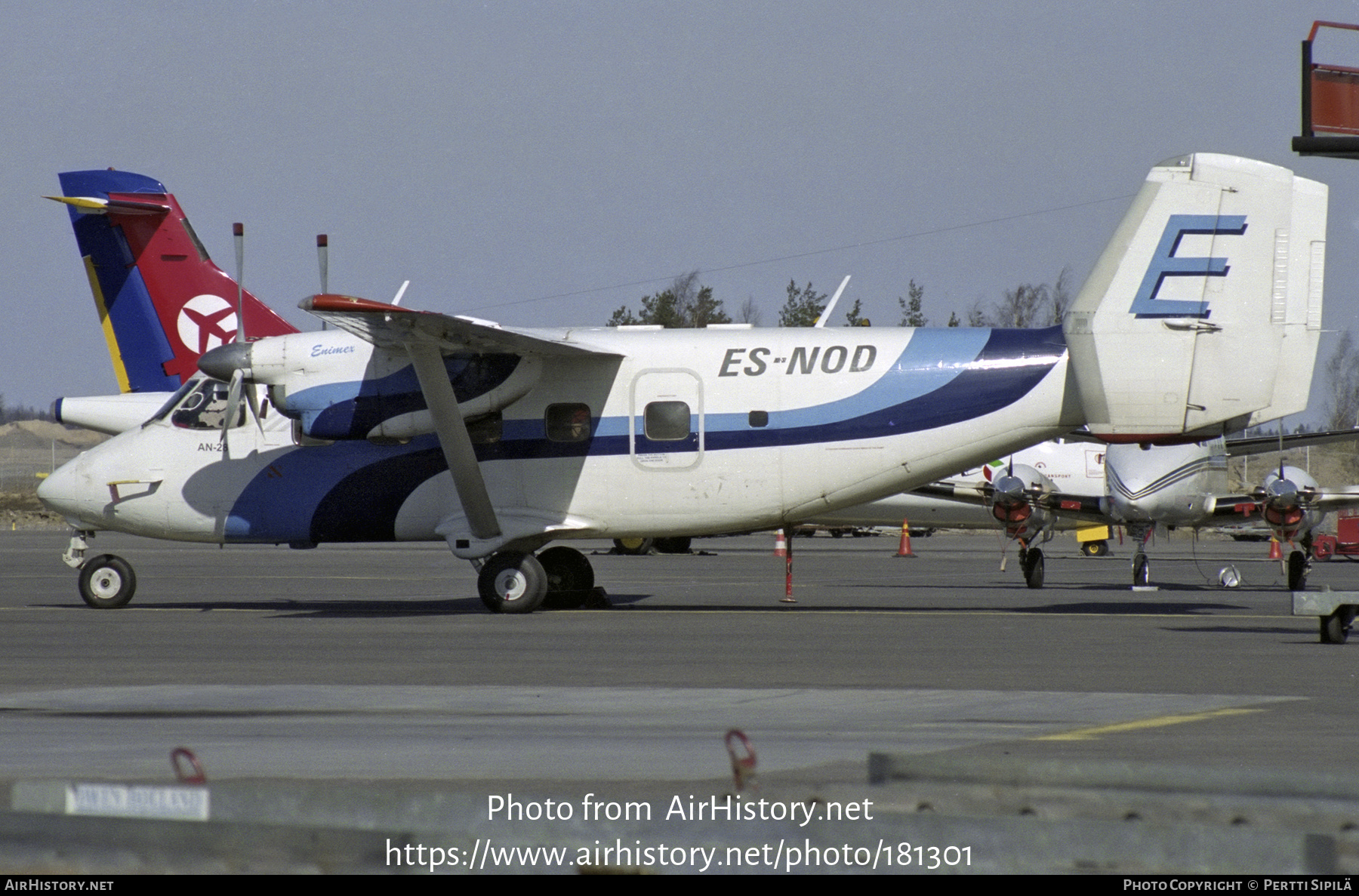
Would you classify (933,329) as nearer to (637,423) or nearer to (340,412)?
(637,423)

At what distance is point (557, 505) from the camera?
58.5 feet

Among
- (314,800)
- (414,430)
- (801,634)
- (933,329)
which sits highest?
(933,329)

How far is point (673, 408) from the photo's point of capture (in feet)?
57.5

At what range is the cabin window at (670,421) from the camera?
17.5 m

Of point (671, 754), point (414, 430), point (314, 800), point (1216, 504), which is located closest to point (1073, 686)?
point (671, 754)

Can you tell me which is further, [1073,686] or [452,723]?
[1073,686]

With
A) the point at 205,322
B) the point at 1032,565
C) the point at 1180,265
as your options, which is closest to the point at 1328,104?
the point at 1180,265

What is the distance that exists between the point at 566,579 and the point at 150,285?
1189cm

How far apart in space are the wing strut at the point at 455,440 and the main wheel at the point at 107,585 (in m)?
4.54

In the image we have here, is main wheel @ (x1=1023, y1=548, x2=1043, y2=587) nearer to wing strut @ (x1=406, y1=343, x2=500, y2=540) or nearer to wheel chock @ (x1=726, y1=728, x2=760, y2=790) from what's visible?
wing strut @ (x1=406, y1=343, x2=500, y2=540)

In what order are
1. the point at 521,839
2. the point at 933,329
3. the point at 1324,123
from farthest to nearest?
the point at 933,329 < the point at 1324,123 < the point at 521,839

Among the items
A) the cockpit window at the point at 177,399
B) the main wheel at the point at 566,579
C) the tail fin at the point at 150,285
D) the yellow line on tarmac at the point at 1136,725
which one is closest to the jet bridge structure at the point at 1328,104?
the yellow line on tarmac at the point at 1136,725

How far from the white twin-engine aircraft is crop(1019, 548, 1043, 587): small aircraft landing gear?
726 cm

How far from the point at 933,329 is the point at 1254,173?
3923mm
